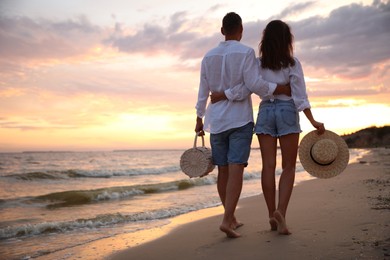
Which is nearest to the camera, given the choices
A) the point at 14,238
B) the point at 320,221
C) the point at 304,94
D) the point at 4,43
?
the point at 304,94

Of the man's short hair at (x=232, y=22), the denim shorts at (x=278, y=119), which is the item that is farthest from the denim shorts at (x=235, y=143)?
the man's short hair at (x=232, y=22)

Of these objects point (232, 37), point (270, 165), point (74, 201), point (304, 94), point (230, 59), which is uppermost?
point (232, 37)

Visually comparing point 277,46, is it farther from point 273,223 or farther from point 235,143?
point 273,223

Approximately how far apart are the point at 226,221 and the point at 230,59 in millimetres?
1521

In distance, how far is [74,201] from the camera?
8875 mm

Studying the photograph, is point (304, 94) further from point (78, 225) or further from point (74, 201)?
point (74, 201)

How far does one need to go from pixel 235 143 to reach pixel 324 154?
2.89 ft

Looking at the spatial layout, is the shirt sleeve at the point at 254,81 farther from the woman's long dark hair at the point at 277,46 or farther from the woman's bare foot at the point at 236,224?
the woman's bare foot at the point at 236,224

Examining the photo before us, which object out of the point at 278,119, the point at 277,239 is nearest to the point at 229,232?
the point at 277,239

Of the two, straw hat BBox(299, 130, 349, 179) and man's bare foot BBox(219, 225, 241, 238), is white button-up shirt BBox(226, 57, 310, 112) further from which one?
man's bare foot BBox(219, 225, 241, 238)

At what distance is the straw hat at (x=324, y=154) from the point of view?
3.64 metres

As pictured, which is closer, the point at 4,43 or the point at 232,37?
the point at 232,37

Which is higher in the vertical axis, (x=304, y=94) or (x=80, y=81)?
(x=80, y=81)

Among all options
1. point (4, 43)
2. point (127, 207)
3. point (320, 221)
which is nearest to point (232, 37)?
point (320, 221)
